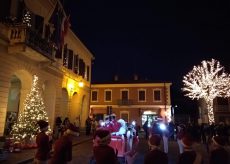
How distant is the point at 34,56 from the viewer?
15.7m

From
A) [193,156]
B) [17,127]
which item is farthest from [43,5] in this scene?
[193,156]

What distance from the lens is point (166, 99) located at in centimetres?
4244

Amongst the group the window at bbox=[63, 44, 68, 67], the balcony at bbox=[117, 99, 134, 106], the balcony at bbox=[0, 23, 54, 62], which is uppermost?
the window at bbox=[63, 44, 68, 67]

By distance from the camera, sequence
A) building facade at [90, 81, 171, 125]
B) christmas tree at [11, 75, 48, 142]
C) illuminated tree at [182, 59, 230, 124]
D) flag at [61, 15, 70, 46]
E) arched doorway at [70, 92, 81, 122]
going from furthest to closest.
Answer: building facade at [90, 81, 171, 125], illuminated tree at [182, 59, 230, 124], arched doorway at [70, 92, 81, 122], flag at [61, 15, 70, 46], christmas tree at [11, 75, 48, 142]

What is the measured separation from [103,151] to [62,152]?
1.23m

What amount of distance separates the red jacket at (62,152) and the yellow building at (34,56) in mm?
9560

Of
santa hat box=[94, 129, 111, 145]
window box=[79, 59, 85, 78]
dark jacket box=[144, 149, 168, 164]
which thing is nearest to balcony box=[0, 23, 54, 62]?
santa hat box=[94, 129, 111, 145]

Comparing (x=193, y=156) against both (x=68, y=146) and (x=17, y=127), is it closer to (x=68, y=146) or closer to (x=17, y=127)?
(x=68, y=146)

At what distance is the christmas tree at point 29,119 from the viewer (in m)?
13.6

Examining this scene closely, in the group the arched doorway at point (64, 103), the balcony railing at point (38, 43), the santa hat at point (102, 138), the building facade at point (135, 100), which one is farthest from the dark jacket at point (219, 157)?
the building facade at point (135, 100)

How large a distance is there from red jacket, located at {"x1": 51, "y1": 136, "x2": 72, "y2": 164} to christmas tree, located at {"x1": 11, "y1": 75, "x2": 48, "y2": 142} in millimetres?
9561

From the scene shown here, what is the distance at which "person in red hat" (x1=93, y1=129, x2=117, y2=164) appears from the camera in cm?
409

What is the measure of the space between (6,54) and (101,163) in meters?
11.5

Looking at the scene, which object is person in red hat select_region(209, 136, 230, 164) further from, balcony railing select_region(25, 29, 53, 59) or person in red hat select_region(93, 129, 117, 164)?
balcony railing select_region(25, 29, 53, 59)
